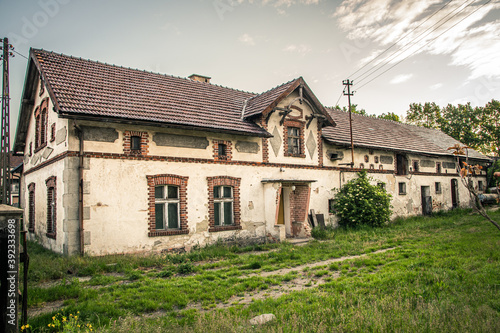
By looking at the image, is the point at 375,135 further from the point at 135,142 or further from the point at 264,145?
the point at 135,142

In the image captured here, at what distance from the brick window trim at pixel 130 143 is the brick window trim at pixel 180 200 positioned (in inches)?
34.7

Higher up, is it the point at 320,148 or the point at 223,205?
the point at 320,148

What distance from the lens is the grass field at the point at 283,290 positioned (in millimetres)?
4621

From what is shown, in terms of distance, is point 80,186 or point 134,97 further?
point 134,97

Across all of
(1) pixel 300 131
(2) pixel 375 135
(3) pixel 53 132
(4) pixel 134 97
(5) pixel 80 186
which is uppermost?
(4) pixel 134 97

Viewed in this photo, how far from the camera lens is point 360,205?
54.8ft

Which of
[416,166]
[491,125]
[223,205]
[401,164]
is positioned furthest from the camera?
[491,125]

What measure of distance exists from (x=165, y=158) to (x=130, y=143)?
1.26m

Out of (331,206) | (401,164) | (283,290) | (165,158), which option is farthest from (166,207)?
(401,164)

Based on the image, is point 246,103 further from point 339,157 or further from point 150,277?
point 150,277

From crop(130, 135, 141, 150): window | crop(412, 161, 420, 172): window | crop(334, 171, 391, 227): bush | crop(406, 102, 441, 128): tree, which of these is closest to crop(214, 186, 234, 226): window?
crop(130, 135, 141, 150): window

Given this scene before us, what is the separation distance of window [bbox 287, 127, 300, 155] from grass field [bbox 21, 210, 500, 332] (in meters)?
5.72

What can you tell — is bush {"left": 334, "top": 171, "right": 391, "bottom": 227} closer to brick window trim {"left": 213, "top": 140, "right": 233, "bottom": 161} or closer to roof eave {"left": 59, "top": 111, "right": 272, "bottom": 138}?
roof eave {"left": 59, "top": 111, "right": 272, "bottom": 138}

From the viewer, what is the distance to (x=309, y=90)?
1606cm
